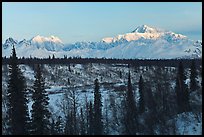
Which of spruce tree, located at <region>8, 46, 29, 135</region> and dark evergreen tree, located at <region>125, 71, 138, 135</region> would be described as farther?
dark evergreen tree, located at <region>125, 71, 138, 135</region>

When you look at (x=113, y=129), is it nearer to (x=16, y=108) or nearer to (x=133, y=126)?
(x=133, y=126)

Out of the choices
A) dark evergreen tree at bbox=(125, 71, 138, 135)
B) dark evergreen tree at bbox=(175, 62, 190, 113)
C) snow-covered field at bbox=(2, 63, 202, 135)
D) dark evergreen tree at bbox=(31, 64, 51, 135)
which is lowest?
snow-covered field at bbox=(2, 63, 202, 135)

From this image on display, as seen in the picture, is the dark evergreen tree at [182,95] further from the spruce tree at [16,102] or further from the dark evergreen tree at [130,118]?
the spruce tree at [16,102]

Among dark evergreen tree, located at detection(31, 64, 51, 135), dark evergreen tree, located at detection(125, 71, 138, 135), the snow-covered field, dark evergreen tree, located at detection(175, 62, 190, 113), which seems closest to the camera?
dark evergreen tree, located at detection(31, 64, 51, 135)

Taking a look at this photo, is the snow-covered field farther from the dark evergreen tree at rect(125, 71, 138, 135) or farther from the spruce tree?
the spruce tree

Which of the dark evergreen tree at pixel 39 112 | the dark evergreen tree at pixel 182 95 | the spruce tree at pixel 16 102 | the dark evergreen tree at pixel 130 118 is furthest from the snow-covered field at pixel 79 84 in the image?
the spruce tree at pixel 16 102

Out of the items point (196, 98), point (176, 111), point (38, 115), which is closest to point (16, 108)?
point (38, 115)

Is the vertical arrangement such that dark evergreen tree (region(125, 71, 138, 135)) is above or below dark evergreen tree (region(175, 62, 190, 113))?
below

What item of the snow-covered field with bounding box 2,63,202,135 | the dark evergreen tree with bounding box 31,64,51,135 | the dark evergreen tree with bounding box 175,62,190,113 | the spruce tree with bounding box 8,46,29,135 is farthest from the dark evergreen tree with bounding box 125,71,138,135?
the spruce tree with bounding box 8,46,29,135

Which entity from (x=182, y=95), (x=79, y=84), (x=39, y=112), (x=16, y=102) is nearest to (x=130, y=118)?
(x=182, y=95)

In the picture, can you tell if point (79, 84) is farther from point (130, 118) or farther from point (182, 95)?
point (182, 95)

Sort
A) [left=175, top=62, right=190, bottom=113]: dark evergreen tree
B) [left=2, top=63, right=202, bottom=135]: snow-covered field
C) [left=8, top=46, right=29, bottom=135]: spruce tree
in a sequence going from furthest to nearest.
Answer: [left=2, top=63, right=202, bottom=135]: snow-covered field, [left=175, top=62, right=190, bottom=113]: dark evergreen tree, [left=8, top=46, right=29, bottom=135]: spruce tree
